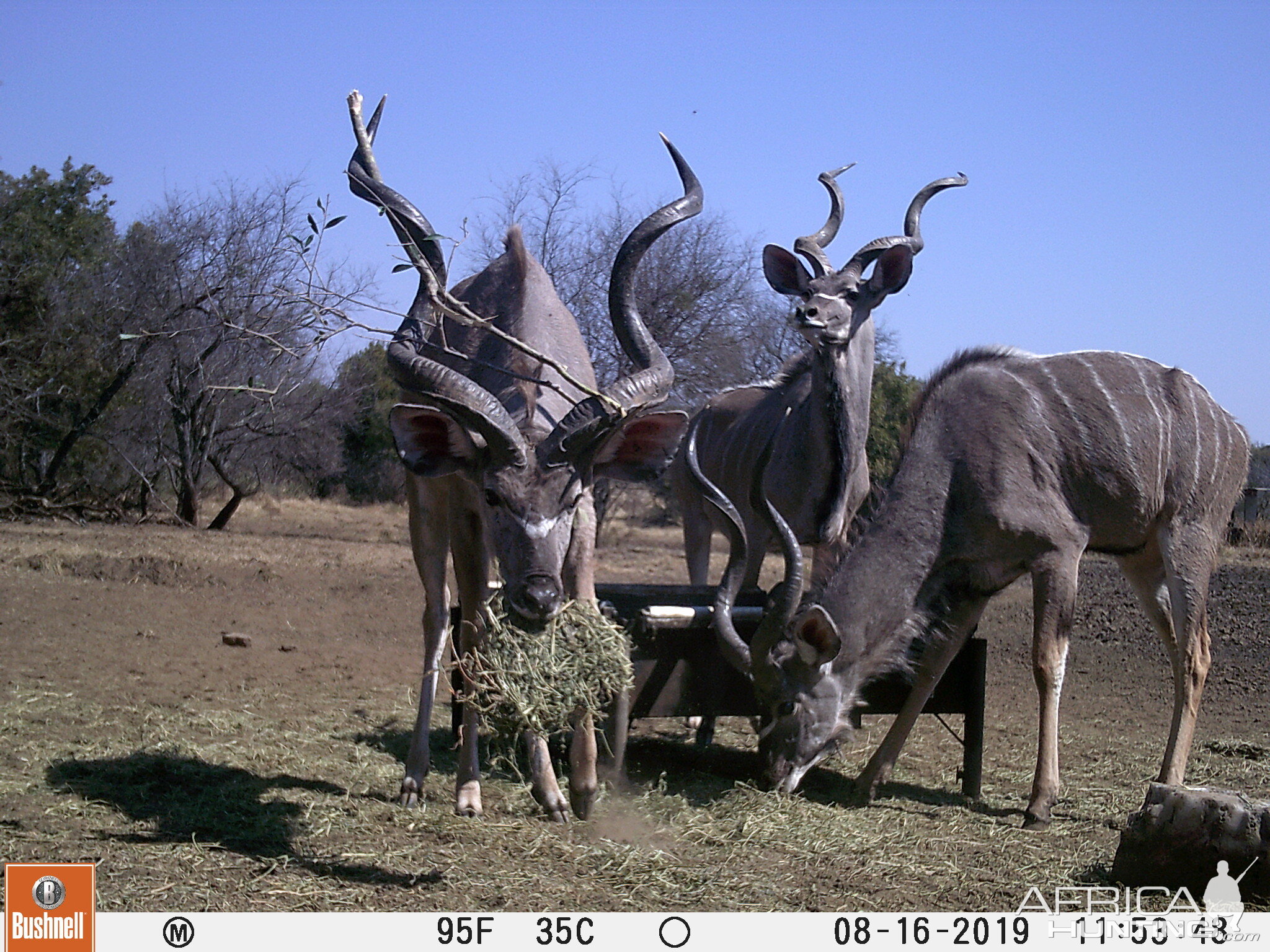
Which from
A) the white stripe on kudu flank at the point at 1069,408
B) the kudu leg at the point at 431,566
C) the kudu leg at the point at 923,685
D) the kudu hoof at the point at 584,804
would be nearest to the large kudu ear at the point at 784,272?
the white stripe on kudu flank at the point at 1069,408

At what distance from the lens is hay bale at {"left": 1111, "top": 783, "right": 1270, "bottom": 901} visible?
4219mm

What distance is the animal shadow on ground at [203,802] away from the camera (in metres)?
4.50

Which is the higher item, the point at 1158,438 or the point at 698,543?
the point at 1158,438

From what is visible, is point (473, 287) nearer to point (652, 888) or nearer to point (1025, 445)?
point (1025, 445)

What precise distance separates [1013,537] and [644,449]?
2029 mm

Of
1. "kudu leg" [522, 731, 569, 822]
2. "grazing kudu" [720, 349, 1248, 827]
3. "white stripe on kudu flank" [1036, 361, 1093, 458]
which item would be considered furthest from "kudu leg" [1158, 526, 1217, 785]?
"kudu leg" [522, 731, 569, 822]

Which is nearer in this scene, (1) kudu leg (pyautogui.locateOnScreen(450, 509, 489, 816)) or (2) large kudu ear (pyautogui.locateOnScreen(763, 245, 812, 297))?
(1) kudu leg (pyautogui.locateOnScreen(450, 509, 489, 816))

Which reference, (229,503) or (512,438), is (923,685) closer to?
(512,438)

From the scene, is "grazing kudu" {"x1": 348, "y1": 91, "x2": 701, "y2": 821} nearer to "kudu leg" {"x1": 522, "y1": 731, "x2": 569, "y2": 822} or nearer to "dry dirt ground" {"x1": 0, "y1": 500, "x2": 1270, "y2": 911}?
"kudu leg" {"x1": 522, "y1": 731, "x2": 569, "y2": 822}

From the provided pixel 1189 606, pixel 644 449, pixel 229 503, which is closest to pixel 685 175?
pixel 644 449

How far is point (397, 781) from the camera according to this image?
5930mm

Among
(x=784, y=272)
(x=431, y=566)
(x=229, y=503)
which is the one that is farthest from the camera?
(x=229, y=503)

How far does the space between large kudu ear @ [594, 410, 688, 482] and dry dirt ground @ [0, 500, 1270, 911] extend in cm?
155
